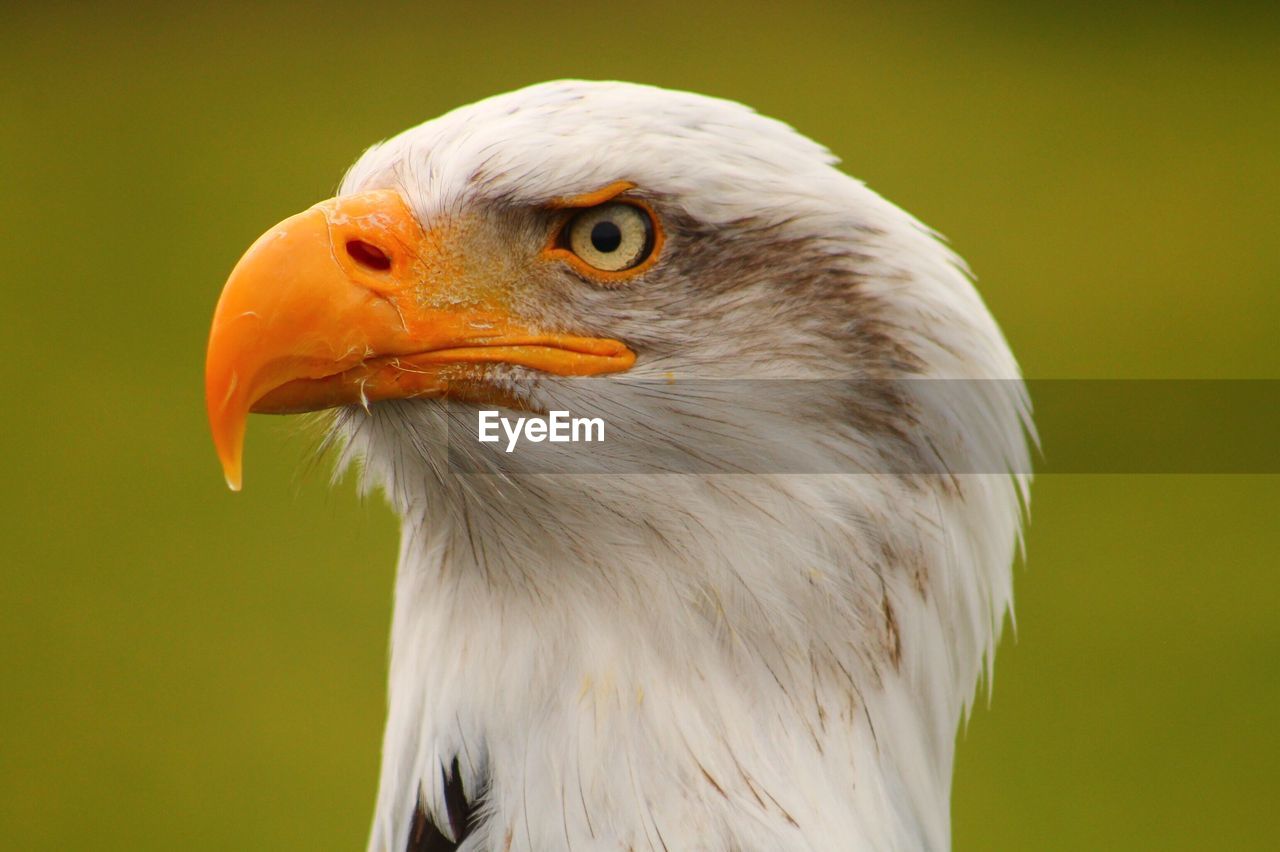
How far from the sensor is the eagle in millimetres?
1522

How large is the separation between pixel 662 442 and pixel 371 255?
1.19 ft

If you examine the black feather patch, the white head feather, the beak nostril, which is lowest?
the black feather patch

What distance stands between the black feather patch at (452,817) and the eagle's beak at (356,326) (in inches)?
15.7

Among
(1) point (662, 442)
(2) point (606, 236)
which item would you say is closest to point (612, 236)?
(2) point (606, 236)

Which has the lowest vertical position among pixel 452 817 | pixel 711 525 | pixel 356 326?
pixel 452 817

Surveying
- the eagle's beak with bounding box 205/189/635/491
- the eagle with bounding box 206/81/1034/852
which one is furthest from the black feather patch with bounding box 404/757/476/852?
the eagle's beak with bounding box 205/189/635/491

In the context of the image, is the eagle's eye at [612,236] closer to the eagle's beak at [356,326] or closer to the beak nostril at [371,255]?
the eagle's beak at [356,326]

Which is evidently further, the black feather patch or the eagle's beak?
the black feather patch

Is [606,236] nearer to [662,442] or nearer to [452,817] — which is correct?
[662,442]

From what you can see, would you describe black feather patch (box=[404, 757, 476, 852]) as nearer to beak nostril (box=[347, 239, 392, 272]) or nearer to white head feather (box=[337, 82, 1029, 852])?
white head feather (box=[337, 82, 1029, 852])

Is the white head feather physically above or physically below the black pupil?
below

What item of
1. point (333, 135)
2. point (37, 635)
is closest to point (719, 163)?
point (37, 635)

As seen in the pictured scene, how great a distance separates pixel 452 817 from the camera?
1590 mm

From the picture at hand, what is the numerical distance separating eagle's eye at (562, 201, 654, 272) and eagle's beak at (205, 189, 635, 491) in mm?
89
